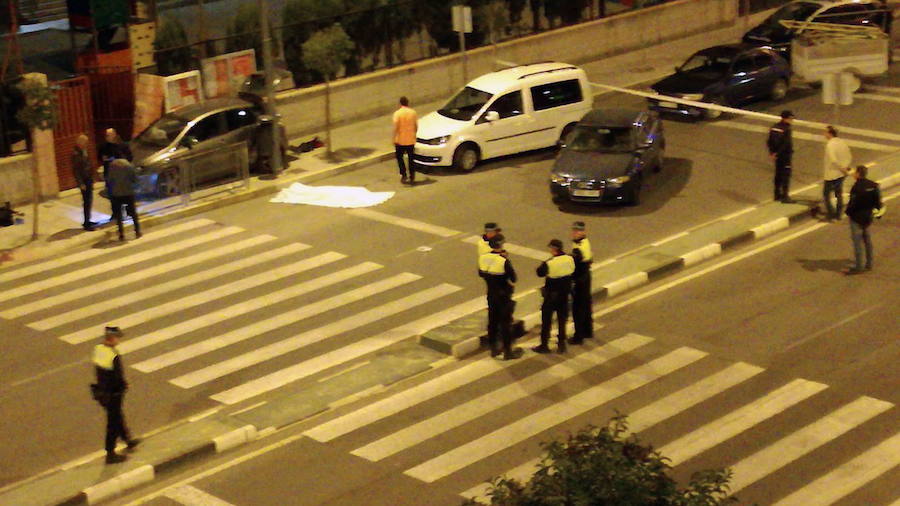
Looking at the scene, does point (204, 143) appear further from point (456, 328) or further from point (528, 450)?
point (528, 450)

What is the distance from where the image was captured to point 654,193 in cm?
2331

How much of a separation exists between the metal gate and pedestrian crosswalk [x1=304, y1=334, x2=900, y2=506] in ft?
37.8

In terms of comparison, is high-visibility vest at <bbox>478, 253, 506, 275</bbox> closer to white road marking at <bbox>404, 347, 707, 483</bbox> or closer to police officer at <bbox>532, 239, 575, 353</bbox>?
police officer at <bbox>532, 239, 575, 353</bbox>

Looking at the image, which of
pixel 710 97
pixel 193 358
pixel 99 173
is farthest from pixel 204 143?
pixel 710 97

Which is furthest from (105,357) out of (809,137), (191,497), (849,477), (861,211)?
(809,137)

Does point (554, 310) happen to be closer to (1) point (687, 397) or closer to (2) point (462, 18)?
(1) point (687, 397)

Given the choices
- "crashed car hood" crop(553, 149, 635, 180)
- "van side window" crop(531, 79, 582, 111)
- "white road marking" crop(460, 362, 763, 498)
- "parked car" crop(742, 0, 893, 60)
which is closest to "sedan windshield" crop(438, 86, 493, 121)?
"van side window" crop(531, 79, 582, 111)

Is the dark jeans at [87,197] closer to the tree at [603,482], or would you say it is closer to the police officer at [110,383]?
the police officer at [110,383]

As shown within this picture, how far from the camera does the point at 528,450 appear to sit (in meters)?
13.7

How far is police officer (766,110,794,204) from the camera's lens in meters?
21.6

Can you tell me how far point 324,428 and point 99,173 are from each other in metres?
12.6

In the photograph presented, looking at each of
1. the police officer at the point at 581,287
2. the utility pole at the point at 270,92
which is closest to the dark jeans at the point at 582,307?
the police officer at the point at 581,287

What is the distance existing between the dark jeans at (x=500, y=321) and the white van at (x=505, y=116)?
8777 millimetres

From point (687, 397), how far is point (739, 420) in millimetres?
831
